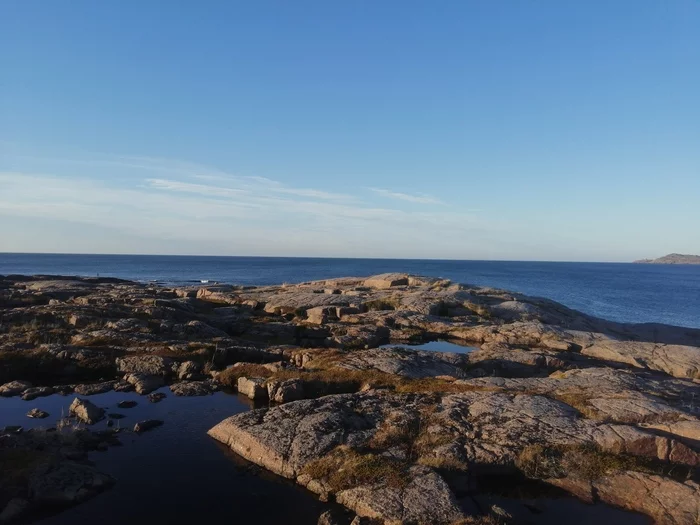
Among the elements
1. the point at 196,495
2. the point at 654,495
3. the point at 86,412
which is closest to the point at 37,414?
the point at 86,412

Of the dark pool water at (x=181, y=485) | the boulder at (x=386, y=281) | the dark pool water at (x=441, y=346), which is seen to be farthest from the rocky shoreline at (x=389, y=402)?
the boulder at (x=386, y=281)

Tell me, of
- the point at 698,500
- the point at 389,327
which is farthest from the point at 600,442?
the point at 389,327

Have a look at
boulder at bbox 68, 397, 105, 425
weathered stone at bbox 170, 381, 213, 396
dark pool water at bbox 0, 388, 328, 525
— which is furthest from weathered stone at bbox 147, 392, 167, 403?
boulder at bbox 68, 397, 105, 425

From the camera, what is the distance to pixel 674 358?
41906 millimetres

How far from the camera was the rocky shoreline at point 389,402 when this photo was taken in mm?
17688

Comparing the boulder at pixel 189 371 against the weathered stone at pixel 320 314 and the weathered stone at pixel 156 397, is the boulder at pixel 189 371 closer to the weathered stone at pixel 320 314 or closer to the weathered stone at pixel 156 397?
the weathered stone at pixel 156 397

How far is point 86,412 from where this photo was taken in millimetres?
24500

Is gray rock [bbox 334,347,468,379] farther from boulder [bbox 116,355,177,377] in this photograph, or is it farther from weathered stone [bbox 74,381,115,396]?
weathered stone [bbox 74,381,115,396]

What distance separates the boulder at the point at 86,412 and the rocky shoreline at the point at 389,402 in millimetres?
142

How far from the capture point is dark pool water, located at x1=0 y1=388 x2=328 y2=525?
16562 millimetres

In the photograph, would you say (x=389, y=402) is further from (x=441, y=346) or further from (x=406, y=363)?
(x=441, y=346)

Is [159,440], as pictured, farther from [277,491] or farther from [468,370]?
[468,370]

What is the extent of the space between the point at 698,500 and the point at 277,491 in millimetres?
15688

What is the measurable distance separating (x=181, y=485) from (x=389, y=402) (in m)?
11.1
